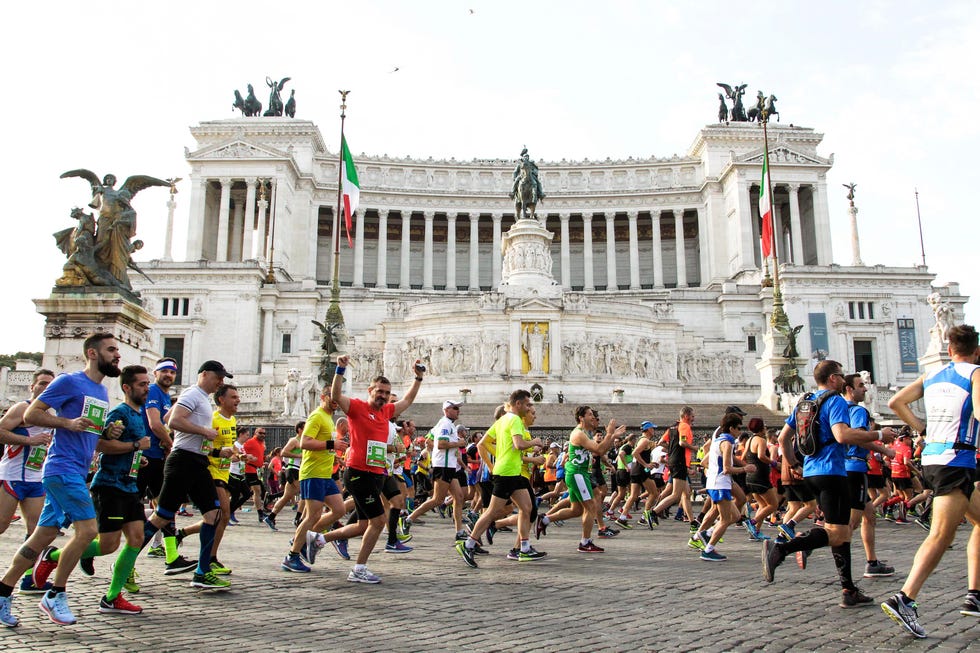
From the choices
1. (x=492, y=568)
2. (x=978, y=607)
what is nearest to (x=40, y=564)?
(x=492, y=568)

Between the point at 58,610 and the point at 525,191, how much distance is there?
149ft

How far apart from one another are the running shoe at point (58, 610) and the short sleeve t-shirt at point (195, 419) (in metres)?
1.87

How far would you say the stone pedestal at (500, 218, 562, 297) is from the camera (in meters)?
48.1

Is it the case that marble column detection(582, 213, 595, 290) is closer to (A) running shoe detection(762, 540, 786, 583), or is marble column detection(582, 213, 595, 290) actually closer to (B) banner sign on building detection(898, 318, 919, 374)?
(B) banner sign on building detection(898, 318, 919, 374)

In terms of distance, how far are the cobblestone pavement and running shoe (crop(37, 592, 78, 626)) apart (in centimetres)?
7

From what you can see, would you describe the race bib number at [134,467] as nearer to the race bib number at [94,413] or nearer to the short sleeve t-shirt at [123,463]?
the short sleeve t-shirt at [123,463]

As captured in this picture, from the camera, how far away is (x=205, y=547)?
26.5 ft

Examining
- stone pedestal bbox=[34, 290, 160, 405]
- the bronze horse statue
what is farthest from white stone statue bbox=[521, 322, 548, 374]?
stone pedestal bbox=[34, 290, 160, 405]

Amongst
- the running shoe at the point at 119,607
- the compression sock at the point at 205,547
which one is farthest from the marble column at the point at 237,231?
the running shoe at the point at 119,607

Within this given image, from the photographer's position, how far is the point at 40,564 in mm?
7664

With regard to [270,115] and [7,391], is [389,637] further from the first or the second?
[270,115]

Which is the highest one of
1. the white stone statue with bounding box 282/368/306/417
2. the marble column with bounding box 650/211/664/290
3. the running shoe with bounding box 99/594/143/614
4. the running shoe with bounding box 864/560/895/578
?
the marble column with bounding box 650/211/664/290

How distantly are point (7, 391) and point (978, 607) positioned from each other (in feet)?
112

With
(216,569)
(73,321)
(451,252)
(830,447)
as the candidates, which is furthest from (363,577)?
(451,252)
